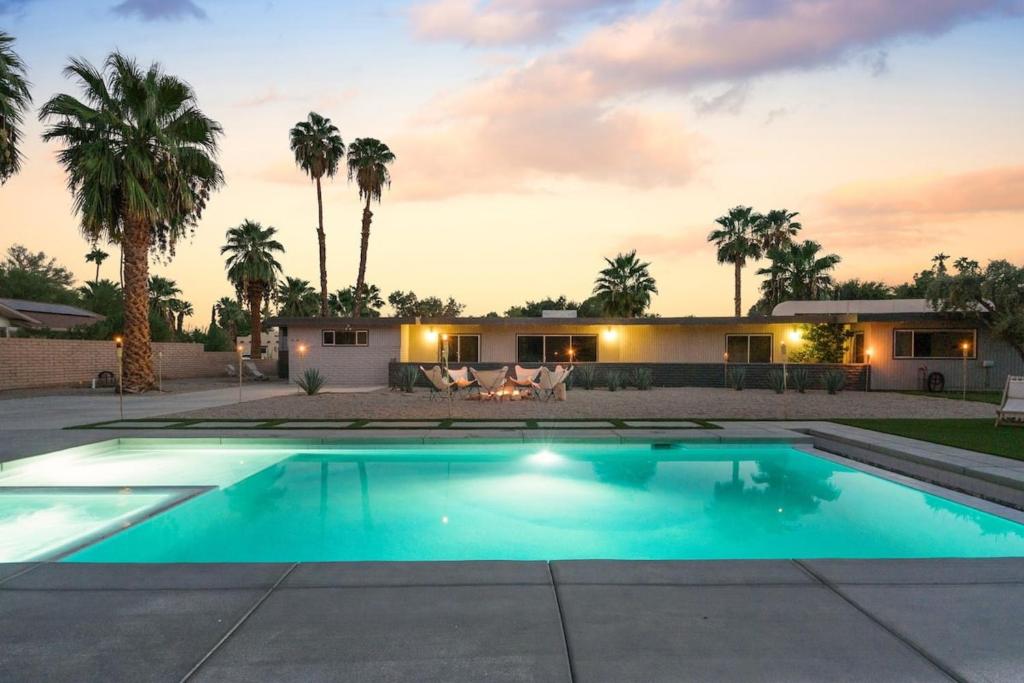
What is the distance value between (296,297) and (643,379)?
3244 cm

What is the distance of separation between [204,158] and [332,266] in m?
31.9

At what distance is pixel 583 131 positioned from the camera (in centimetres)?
2089

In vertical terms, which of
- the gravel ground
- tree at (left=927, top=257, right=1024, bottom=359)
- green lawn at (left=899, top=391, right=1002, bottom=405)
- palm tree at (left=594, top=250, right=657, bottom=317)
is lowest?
green lawn at (left=899, top=391, right=1002, bottom=405)

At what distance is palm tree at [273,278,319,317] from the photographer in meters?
43.8

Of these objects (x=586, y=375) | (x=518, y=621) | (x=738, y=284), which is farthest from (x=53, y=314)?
(x=518, y=621)

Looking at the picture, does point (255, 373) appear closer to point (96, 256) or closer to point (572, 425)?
point (572, 425)

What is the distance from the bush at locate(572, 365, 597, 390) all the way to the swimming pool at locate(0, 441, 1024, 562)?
11.3 metres

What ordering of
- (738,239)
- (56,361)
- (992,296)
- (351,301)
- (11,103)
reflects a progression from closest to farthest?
(11,103)
(992,296)
(56,361)
(738,239)
(351,301)

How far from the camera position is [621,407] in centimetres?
1457

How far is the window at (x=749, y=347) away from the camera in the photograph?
75.2 ft

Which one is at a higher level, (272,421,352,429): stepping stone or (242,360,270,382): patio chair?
(242,360,270,382): patio chair

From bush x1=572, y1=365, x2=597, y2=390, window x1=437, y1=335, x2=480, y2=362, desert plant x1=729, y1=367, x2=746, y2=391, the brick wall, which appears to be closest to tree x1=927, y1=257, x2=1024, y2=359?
desert plant x1=729, y1=367, x2=746, y2=391

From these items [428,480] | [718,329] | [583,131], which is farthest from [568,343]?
[428,480]

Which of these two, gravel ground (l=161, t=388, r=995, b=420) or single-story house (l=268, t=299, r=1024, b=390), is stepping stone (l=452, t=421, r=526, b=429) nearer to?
gravel ground (l=161, t=388, r=995, b=420)
